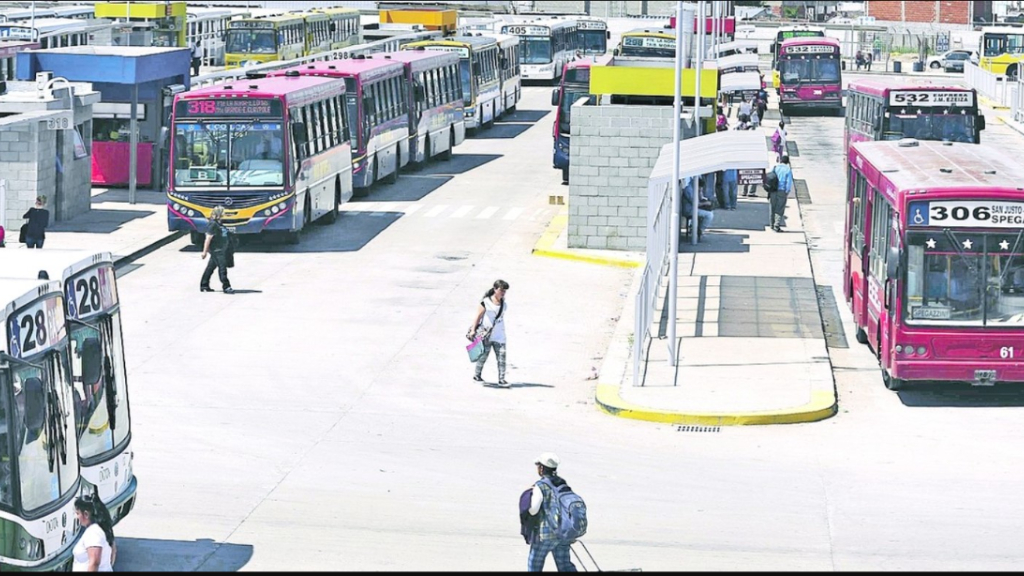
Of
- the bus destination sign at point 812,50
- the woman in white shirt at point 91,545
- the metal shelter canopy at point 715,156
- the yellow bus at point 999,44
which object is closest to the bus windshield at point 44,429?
the woman in white shirt at point 91,545

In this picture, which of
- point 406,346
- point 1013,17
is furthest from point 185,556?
point 1013,17

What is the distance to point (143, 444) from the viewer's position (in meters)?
17.8

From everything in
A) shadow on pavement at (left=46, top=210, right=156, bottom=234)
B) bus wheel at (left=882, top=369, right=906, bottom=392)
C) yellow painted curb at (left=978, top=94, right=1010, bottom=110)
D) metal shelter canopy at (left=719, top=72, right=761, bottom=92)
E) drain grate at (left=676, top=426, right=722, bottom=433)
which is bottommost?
drain grate at (left=676, top=426, right=722, bottom=433)

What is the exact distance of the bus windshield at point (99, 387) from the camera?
1303 centimetres

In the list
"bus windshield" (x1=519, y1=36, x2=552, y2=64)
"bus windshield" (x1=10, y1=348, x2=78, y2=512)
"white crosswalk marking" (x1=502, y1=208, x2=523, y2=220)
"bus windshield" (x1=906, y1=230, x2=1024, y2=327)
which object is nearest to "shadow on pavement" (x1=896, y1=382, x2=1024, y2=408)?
"bus windshield" (x1=906, y1=230, x2=1024, y2=327)

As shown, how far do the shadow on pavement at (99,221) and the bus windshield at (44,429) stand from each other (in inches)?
841

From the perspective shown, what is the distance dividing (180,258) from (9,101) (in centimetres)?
524

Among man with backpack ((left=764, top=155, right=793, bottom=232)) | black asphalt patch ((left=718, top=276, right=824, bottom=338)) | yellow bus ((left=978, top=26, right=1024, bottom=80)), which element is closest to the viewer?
black asphalt patch ((left=718, top=276, right=824, bottom=338))

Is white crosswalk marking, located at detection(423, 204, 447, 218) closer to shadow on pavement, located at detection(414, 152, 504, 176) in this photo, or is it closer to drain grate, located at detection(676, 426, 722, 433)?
shadow on pavement, located at detection(414, 152, 504, 176)

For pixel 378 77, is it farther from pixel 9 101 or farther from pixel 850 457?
pixel 850 457

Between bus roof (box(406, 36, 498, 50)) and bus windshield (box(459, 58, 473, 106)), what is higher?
bus roof (box(406, 36, 498, 50))

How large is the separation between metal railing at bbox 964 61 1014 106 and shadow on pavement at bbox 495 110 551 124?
1754 cm

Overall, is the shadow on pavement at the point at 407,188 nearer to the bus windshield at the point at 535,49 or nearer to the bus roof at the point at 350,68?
the bus roof at the point at 350,68

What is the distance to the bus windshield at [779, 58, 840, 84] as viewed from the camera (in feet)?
203
